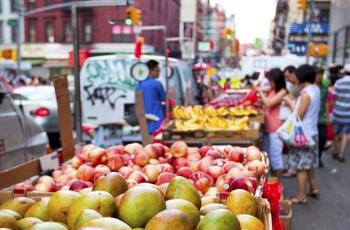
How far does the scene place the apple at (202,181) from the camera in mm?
3711

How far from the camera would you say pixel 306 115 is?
22.1ft

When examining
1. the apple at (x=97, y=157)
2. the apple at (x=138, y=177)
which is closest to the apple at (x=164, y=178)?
the apple at (x=138, y=177)

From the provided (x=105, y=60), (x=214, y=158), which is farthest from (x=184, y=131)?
(x=105, y=60)

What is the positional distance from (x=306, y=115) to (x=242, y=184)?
3495 mm

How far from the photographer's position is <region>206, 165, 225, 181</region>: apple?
4.04 m

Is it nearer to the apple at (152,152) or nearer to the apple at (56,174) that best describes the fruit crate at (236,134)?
the apple at (152,152)

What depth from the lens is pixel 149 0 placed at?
1821 inches

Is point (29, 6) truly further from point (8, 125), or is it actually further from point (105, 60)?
point (8, 125)

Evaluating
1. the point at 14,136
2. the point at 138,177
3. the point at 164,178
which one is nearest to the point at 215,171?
the point at 164,178

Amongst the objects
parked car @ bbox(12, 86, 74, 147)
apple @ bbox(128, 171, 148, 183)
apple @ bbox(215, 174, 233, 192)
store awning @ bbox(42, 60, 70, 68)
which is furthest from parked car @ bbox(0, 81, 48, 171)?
store awning @ bbox(42, 60, 70, 68)

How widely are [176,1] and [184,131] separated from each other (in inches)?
2258

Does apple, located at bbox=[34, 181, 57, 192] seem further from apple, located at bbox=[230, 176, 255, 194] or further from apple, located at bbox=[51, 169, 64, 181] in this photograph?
apple, located at bbox=[230, 176, 255, 194]

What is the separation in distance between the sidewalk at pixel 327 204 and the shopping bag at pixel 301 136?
36.8 inches

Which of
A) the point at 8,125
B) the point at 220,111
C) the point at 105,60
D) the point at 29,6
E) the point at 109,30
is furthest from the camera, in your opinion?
the point at 29,6
